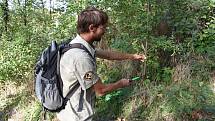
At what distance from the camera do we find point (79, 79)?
294 cm

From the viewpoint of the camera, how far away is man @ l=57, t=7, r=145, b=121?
2.92 metres

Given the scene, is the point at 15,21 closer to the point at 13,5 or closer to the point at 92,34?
the point at 13,5

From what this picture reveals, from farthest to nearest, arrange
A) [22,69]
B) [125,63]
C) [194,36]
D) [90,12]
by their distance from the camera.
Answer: [22,69] → [125,63] → [194,36] → [90,12]

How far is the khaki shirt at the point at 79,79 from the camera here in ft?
9.55

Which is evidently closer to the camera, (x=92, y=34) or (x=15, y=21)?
(x=92, y=34)

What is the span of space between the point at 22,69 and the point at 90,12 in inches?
191

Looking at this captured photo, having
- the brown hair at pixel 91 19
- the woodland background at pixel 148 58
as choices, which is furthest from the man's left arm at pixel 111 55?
the woodland background at pixel 148 58

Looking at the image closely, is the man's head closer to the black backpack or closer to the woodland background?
the black backpack

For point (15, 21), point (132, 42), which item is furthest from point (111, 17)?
point (15, 21)

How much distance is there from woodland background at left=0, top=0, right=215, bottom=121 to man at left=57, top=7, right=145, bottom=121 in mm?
2721

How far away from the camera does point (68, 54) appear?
9.66 feet

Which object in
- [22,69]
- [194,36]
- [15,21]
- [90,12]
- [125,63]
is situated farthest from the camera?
[15,21]

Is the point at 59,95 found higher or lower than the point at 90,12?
lower

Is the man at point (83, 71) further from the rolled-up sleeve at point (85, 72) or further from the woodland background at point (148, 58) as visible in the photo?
the woodland background at point (148, 58)
